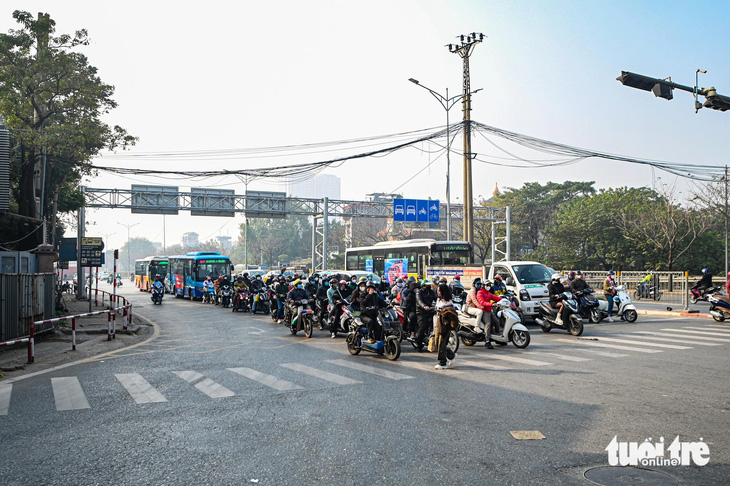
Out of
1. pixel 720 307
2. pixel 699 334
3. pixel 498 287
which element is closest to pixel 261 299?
pixel 498 287

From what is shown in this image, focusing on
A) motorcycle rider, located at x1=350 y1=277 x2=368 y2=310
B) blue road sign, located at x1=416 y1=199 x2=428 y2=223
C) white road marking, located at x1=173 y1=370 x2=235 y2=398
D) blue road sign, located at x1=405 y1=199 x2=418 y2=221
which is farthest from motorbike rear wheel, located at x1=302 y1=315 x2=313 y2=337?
blue road sign, located at x1=416 y1=199 x2=428 y2=223

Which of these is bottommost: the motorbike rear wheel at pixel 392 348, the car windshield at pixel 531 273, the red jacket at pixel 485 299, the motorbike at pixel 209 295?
the motorbike at pixel 209 295

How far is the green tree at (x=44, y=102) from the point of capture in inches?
844

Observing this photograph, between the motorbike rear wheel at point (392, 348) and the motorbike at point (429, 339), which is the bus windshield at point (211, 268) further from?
the motorbike rear wheel at point (392, 348)

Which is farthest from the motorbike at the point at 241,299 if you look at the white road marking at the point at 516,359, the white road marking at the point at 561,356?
the white road marking at the point at 561,356

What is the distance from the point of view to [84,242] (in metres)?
26.6

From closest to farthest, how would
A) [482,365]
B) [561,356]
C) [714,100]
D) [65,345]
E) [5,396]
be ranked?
[5,396] → [482,365] → [561,356] → [714,100] → [65,345]

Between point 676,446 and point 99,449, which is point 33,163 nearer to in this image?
point 99,449

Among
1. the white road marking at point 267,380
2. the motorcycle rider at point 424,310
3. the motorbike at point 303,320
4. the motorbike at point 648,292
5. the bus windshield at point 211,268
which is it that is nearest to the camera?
the white road marking at point 267,380

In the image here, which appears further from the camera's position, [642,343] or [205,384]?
[642,343]

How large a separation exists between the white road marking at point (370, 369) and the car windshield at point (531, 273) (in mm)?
9228

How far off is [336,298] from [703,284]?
1554cm

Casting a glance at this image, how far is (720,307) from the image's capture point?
17.7 m

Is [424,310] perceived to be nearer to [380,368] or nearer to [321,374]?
[380,368]
